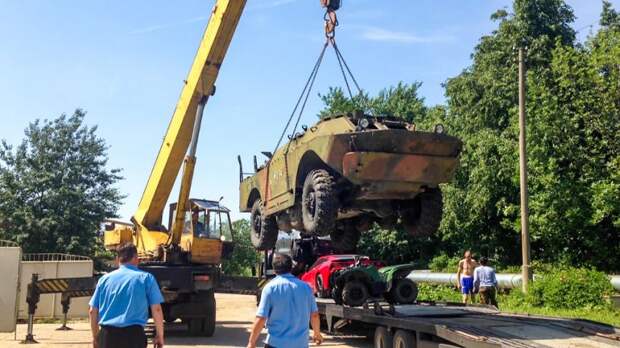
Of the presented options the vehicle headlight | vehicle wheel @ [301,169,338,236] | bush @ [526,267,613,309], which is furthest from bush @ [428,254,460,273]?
the vehicle headlight

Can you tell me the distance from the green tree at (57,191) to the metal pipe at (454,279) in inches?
637

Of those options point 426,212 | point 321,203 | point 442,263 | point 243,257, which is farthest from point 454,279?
point 243,257

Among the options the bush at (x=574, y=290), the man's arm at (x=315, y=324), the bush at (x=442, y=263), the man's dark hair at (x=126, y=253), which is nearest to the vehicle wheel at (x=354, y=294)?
the man's arm at (x=315, y=324)

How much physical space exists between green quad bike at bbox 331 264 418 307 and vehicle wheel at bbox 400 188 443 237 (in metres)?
1.29

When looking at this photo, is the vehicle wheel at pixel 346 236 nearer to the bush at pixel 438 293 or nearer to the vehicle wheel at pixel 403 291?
the vehicle wheel at pixel 403 291

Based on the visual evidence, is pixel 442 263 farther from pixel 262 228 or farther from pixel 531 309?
pixel 262 228

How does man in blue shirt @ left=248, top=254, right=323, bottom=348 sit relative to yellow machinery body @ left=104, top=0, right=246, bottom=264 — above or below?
below

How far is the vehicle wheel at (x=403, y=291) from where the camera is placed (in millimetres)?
12398

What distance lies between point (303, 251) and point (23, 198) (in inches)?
821

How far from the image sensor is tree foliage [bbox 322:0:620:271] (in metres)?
20.6

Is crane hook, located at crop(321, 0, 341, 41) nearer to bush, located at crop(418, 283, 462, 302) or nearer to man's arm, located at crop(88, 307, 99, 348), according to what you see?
man's arm, located at crop(88, 307, 99, 348)

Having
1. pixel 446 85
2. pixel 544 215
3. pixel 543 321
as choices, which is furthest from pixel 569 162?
pixel 543 321

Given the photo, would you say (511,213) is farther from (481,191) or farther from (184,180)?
(184,180)

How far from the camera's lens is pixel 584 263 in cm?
2186
